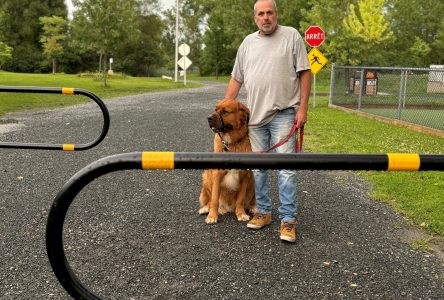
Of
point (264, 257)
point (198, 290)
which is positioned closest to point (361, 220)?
point (264, 257)

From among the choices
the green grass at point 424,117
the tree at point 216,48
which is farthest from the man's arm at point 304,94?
the tree at point 216,48

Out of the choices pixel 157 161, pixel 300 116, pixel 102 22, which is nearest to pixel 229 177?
pixel 300 116

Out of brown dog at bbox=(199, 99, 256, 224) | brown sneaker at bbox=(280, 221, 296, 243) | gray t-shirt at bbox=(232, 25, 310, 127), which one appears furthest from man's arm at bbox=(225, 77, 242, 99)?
brown sneaker at bbox=(280, 221, 296, 243)

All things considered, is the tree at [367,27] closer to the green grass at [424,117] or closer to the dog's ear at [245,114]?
the green grass at [424,117]

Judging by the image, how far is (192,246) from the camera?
3893 millimetres

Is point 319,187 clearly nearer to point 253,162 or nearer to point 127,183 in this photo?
point 127,183

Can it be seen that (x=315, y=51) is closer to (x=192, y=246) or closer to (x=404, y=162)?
(x=192, y=246)

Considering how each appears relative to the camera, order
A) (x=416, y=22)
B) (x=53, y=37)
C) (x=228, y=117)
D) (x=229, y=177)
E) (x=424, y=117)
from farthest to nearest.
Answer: (x=53, y=37)
(x=416, y=22)
(x=424, y=117)
(x=229, y=177)
(x=228, y=117)

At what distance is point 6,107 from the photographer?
50.8 ft

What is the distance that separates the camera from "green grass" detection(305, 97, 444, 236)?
5098mm

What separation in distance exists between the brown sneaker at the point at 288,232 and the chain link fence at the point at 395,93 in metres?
8.72

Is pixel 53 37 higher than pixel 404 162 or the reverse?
higher

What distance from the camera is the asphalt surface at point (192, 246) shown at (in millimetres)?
3158

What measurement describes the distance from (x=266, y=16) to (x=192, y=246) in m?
2.13
